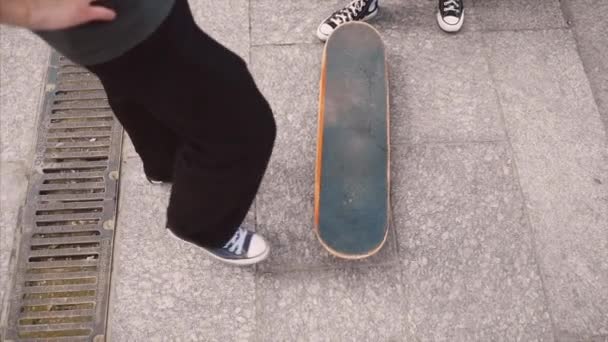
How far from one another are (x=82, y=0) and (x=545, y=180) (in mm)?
1821

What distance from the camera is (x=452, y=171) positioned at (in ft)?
6.31

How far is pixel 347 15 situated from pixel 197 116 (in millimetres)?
1405

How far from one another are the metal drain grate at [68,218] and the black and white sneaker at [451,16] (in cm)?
160

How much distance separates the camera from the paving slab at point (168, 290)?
1633 millimetres

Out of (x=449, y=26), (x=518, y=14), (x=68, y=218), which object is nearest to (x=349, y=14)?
(x=449, y=26)

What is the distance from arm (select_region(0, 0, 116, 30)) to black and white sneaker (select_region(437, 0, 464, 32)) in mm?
1787

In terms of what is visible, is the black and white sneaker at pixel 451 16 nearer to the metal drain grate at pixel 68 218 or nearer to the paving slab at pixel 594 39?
the paving slab at pixel 594 39

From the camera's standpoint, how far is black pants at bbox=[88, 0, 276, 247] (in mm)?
922

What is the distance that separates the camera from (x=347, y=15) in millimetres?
2189

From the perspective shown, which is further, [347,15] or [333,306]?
[347,15]

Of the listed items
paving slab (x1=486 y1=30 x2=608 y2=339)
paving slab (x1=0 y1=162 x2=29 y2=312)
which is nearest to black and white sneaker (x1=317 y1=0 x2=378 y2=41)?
paving slab (x1=486 y1=30 x2=608 y2=339)

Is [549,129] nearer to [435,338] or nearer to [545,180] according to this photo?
[545,180]

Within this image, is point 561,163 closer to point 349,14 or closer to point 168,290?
point 349,14

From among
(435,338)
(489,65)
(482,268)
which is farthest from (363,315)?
(489,65)
